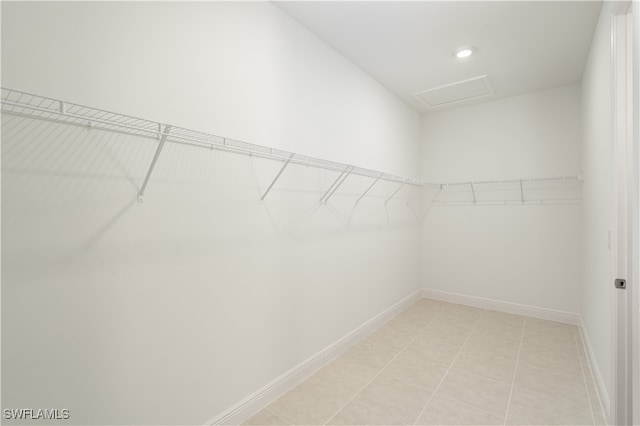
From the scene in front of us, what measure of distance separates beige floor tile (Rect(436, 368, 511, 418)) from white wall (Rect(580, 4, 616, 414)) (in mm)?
554

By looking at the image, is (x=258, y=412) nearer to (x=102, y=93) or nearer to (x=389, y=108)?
(x=102, y=93)

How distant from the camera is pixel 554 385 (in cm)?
202

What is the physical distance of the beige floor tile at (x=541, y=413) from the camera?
5.53 ft

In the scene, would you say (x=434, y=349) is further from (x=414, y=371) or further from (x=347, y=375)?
(x=347, y=375)

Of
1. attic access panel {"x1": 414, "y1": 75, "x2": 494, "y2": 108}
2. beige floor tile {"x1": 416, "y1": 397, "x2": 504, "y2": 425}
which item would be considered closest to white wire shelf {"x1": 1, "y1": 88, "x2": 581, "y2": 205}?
attic access panel {"x1": 414, "y1": 75, "x2": 494, "y2": 108}

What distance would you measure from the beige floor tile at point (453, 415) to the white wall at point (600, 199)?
68cm

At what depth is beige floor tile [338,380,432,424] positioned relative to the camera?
1.76 m

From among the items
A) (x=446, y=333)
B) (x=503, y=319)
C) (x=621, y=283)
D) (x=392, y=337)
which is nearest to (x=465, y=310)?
(x=503, y=319)

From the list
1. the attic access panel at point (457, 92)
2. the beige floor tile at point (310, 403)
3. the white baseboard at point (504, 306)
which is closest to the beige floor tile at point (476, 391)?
the beige floor tile at point (310, 403)

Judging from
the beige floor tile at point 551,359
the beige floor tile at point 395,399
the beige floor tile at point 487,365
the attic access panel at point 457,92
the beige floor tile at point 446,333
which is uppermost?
the attic access panel at point 457,92

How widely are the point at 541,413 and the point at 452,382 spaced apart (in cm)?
50

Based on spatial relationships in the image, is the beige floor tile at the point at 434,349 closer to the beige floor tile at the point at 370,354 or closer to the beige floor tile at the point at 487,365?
the beige floor tile at the point at 487,365

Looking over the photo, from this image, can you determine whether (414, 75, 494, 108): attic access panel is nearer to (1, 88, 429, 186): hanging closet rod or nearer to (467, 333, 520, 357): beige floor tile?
(1, 88, 429, 186): hanging closet rod

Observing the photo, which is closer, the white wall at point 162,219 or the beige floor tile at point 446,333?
the white wall at point 162,219
